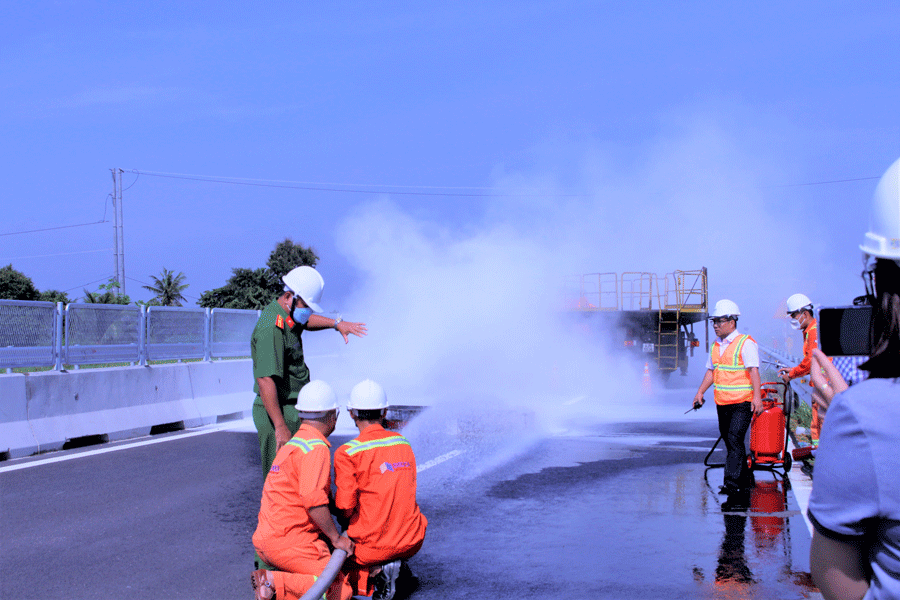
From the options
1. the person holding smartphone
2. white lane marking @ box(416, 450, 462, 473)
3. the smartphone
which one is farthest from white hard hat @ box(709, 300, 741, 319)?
the person holding smartphone

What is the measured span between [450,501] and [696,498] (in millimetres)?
2294

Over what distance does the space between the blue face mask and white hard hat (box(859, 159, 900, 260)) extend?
11.9 feet

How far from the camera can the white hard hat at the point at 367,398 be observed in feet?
14.1

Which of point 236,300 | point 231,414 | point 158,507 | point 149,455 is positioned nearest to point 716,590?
point 158,507

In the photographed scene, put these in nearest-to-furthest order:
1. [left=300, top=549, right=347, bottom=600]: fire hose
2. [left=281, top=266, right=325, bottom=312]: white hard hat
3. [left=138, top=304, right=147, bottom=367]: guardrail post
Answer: [left=300, top=549, right=347, bottom=600]: fire hose < [left=281, top=266, right=325, bottom=312]: white hard hat < [left=138, top=304, right=147, bottom=367]: guardrail post

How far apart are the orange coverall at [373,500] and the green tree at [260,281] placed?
1908 inches

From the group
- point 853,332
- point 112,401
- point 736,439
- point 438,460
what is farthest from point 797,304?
point 112,401

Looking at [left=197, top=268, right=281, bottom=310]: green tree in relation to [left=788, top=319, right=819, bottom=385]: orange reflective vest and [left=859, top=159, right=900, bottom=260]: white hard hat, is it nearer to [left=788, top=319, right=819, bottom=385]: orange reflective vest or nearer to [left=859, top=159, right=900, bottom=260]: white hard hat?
[left=788, top=319, right=819, bottom=385]: orange reflective vest

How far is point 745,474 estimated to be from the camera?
7.81 metres

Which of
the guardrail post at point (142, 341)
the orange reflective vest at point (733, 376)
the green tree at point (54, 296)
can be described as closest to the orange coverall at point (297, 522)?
the orange reflective vest at point (733, 376)

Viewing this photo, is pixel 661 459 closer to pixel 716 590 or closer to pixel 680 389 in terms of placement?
pixel 716 590

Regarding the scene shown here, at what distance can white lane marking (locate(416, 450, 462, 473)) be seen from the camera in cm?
908

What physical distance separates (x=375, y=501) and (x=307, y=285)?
4.44 ft

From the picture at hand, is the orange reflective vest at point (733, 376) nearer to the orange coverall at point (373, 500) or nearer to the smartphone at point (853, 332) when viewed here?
the orange coverall at point (373, 500)
